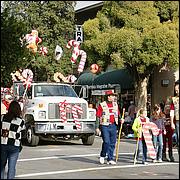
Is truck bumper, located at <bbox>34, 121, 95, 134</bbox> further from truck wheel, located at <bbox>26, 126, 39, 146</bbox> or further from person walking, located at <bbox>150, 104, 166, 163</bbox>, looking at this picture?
person walking, located at <bbox>150, 104, 166, 163</bbox>

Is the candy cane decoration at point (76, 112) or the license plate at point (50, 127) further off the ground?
the candy cane decoration at point (76, 112)

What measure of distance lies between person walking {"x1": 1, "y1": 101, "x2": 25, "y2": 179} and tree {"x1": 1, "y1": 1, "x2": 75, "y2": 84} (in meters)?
0.81

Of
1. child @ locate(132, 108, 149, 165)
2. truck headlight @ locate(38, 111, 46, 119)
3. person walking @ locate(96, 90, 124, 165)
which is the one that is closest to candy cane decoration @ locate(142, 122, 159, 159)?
child @ locate(132, 108, 149, 165)

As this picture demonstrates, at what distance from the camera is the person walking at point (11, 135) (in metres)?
8.96

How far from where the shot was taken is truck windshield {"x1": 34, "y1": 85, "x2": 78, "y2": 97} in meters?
18.7

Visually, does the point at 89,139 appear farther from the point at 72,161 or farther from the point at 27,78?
the point at 72,161

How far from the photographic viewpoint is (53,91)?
18.8 metres

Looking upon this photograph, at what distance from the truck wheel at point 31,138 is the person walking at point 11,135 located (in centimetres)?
865

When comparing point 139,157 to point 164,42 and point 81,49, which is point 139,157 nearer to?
point 164,42

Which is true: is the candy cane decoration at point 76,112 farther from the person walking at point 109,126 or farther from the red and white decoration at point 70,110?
the person walking at point 109,126

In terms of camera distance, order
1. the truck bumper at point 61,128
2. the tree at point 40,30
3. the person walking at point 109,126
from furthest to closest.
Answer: the truck bumper at point 61,128 → the person walking at point 109,126 → the tree at point 40,30

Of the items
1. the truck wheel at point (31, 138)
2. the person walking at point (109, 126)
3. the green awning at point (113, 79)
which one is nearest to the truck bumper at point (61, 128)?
→ the truck wheel at point (31, 138)

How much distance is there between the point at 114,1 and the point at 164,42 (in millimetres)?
12985

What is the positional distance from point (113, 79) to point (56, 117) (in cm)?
1026
